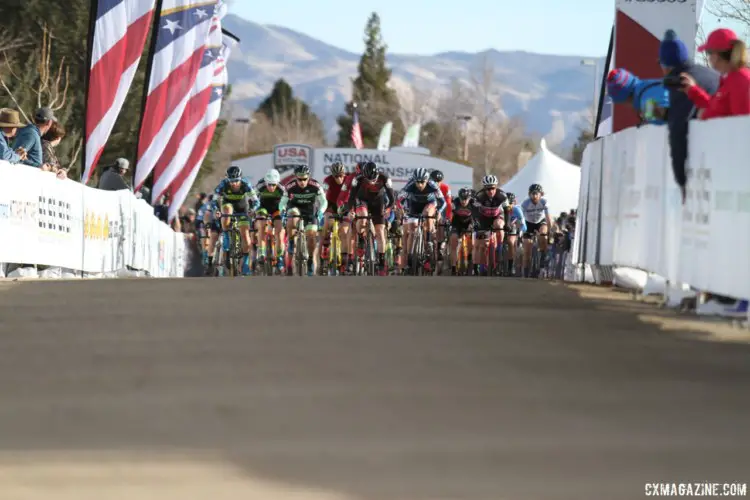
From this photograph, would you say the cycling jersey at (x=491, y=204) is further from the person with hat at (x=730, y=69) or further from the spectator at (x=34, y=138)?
the person with hat at (x=730, y=69)

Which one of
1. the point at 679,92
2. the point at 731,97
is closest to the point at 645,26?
the point at 679,92

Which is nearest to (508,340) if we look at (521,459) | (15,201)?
(521,459)

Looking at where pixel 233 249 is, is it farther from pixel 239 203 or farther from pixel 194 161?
pixel 194 161

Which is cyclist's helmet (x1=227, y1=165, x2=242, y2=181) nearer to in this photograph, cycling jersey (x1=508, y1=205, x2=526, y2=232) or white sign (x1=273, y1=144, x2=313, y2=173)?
cycling jersey (x1=508, y1=205, x2=526, y2=232)

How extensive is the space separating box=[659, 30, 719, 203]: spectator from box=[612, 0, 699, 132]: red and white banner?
4.86 metres

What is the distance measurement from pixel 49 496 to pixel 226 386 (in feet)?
9.19

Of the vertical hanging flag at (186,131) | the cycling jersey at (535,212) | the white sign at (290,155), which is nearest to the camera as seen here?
the vertical hanging flag at (186,131)

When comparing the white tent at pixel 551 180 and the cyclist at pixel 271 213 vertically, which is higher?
the white tent at pixel 551 180

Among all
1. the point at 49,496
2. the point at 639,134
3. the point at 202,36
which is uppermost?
the point at 202,36

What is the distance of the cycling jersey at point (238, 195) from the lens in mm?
29797

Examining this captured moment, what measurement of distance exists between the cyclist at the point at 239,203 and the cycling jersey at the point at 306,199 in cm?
62

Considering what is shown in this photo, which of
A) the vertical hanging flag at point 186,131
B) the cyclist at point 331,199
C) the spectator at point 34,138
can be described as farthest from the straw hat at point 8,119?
the cyclist at point 331,199

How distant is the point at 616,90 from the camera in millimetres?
16281

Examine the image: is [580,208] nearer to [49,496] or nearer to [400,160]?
[49,496]
